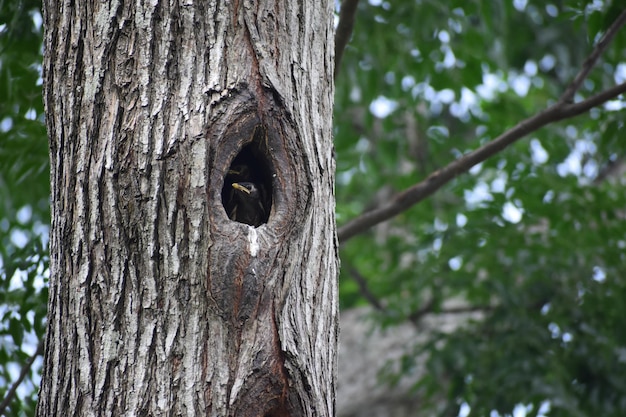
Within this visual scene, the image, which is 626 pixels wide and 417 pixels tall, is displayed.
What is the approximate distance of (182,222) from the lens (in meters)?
1.94

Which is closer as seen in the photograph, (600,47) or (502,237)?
(600,47)

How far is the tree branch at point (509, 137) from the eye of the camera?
319 centimetres

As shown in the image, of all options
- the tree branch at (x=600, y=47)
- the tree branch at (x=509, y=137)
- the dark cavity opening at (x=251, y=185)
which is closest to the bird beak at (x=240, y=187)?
the dark cavity opening at (x=251, y=185)

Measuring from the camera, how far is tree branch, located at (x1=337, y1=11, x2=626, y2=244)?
3.19m

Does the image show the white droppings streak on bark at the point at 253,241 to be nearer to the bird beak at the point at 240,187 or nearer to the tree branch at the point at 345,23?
the bird beak at the point at 240,187

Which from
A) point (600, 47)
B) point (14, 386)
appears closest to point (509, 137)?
point (600, 47)

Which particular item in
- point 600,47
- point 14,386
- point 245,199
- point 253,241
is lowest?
point 253,241

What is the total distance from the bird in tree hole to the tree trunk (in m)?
0.06

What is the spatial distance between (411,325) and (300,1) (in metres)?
4.98

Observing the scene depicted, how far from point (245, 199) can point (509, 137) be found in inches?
53.7

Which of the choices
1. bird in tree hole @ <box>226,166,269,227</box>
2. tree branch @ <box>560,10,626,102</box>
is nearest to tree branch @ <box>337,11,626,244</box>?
tree branch @ <box>560,10,626,102</box>

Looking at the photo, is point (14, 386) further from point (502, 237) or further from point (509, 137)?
point (502, 237)

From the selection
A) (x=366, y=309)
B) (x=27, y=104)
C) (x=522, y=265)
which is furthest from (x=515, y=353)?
(x=27, y=104)

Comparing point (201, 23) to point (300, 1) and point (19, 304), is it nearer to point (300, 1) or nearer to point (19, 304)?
point (300, 1)
